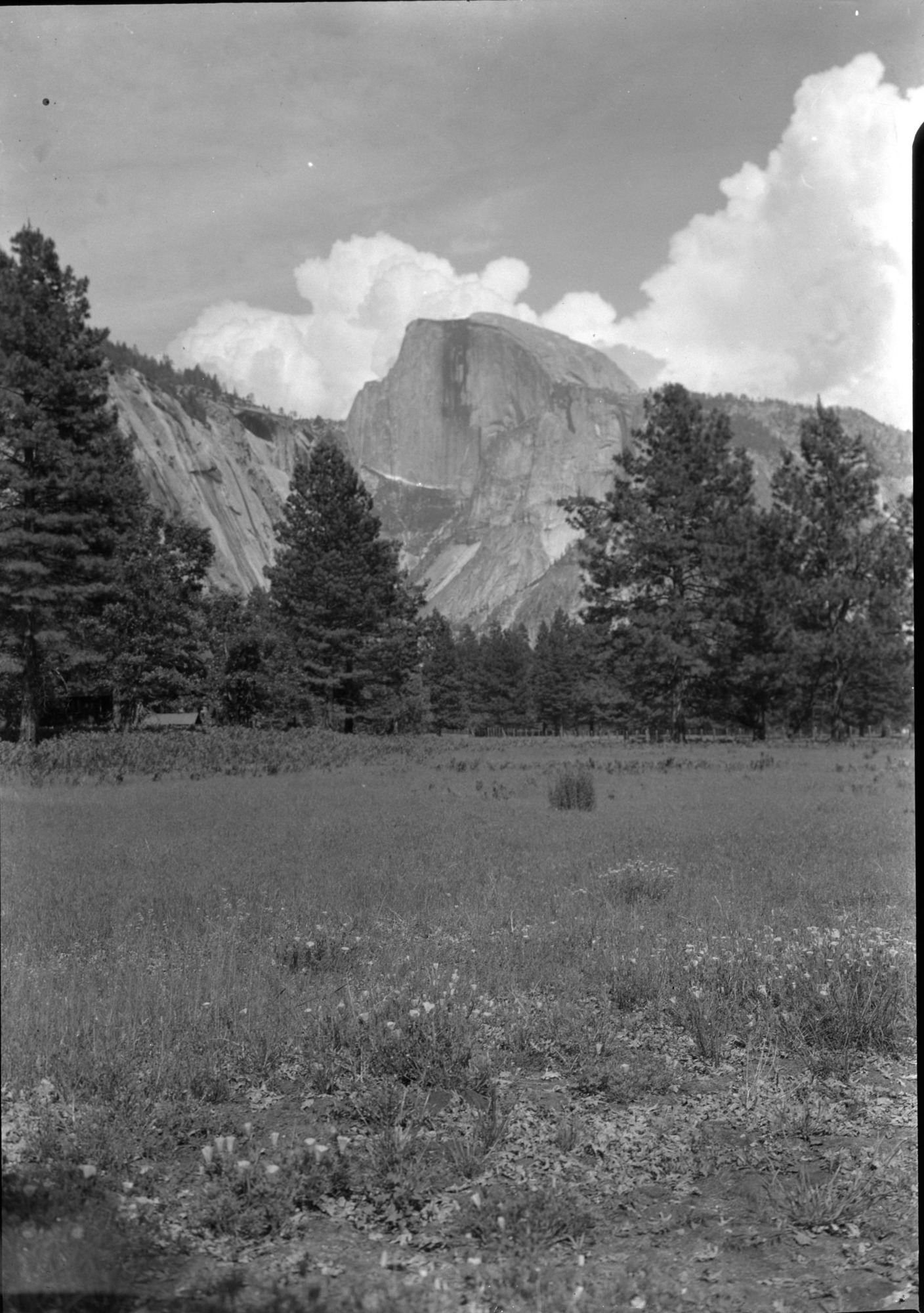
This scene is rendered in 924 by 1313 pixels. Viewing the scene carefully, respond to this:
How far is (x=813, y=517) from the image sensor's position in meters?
6.27

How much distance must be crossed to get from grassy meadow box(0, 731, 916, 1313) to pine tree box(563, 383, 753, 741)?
0.49 metres

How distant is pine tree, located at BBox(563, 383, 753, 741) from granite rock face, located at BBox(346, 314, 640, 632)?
0.51ft

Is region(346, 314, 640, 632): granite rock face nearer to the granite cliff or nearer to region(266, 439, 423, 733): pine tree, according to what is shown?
the granite cliff

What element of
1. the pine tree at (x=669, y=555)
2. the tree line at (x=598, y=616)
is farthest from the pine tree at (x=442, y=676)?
the pine tree at (x=669, y=555)

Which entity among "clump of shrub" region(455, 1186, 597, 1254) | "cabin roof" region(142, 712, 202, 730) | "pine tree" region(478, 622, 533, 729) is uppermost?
"pine tree" region(478, 622, 533, 729)

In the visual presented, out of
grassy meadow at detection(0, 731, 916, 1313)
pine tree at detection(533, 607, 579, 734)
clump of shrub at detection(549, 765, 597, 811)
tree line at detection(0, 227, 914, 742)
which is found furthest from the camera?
clump of shrub at detection(549, 765, 597, 811)

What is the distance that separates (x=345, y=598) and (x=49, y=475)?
8.51 feet

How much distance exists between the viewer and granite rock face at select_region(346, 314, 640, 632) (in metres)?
5.30

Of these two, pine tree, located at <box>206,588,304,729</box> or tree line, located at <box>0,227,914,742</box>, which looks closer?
tree line, located at <box>0,227,914,742</box>

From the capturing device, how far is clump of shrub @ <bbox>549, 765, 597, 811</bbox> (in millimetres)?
6281

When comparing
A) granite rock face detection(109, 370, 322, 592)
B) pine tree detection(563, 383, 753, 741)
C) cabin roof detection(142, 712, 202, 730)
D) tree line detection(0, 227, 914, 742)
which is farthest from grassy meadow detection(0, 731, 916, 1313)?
granite rock face detection(109, 370, 322, 592)

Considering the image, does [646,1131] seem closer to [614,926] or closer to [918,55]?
[614,926]

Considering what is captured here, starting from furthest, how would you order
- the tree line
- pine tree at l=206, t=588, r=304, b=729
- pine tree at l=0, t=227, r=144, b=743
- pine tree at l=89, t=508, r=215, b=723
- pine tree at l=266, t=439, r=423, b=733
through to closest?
pine tree at l=266, t=439, r=423, b=733
pine tree at l=206, t=588, r=304, b=729
the tree line
pine tree at l=89, t=508, r=215, b=723
pine tree at l=0, t=227, r=144, b=743

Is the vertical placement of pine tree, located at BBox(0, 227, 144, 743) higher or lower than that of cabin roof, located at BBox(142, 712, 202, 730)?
higher
